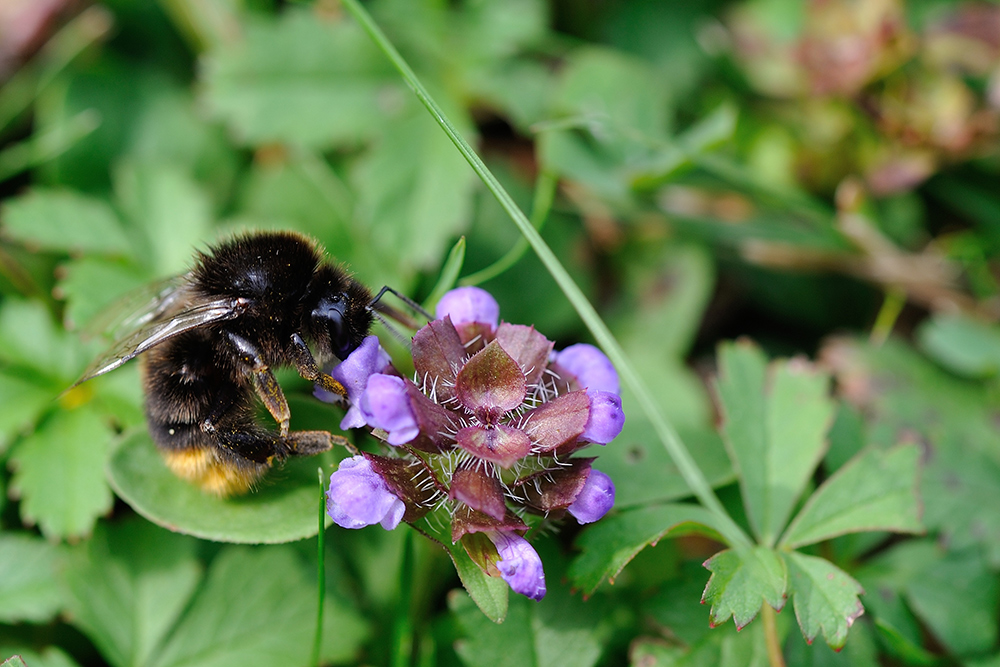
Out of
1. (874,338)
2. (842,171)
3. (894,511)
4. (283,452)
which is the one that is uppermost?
A: (283,452)

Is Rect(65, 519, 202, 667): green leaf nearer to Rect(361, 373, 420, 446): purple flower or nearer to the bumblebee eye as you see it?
the bumblebee eye

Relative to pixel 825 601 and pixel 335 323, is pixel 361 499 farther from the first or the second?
pixel 825 601

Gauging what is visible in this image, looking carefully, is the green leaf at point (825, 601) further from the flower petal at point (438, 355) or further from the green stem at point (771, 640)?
the flower petal at point (438, 355)

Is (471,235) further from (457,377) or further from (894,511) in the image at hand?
(894,511)

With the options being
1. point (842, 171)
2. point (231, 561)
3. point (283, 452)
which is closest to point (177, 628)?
point (231, 561)

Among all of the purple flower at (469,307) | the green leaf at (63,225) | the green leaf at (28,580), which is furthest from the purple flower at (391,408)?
the green leaf at (63,225)

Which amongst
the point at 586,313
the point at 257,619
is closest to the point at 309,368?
the point at 586,313
